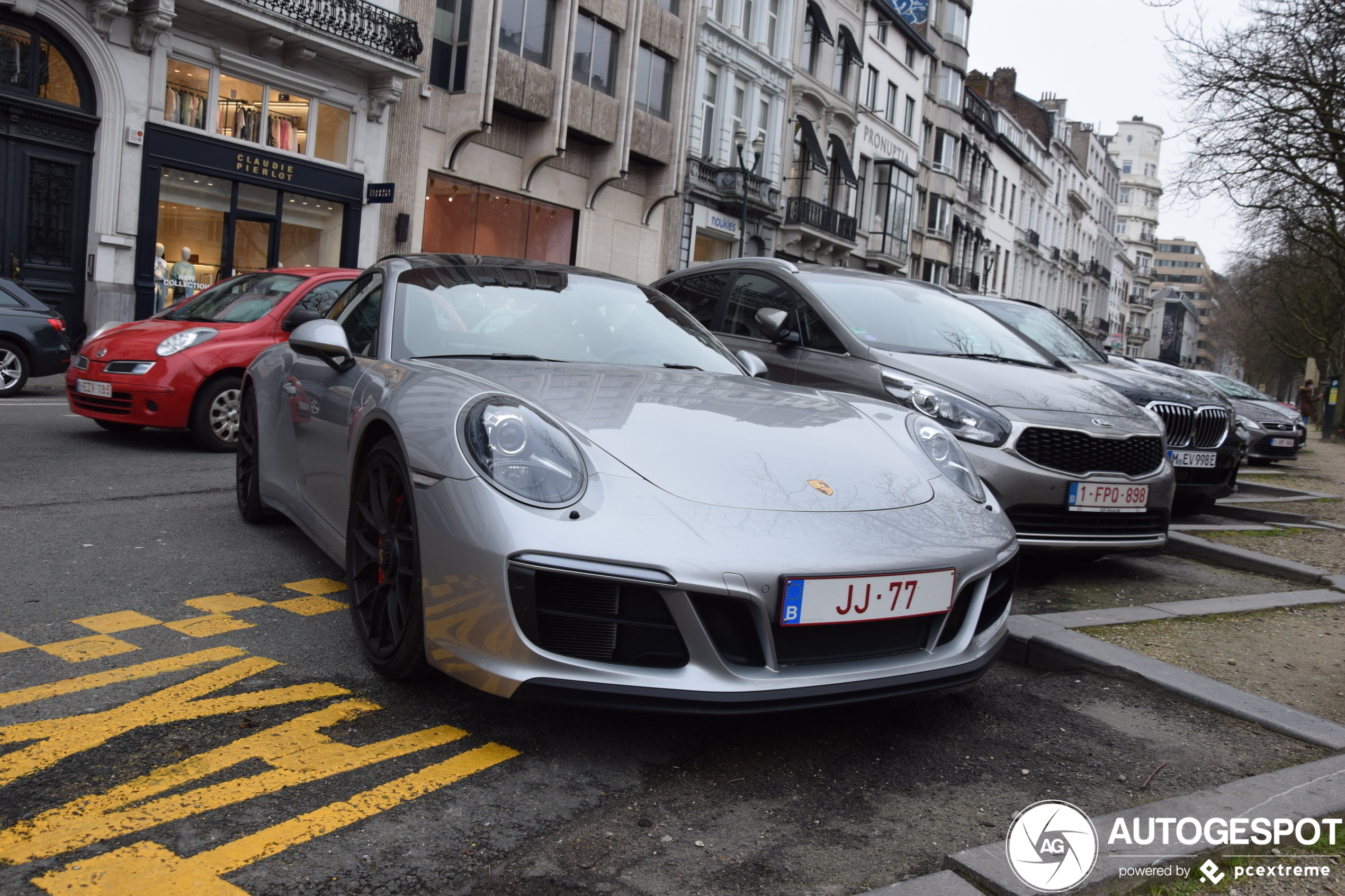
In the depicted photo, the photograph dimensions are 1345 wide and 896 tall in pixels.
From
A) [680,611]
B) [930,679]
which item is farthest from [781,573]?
[930,679]

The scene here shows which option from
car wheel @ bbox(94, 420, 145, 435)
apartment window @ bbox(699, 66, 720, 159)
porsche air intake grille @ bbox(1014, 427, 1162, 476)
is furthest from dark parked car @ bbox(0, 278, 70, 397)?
apartment window @ bbox(699, 66, 720, 159)

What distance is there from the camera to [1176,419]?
23.7ft

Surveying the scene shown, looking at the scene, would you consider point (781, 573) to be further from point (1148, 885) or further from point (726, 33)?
point (726, 33)

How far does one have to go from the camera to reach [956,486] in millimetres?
3375

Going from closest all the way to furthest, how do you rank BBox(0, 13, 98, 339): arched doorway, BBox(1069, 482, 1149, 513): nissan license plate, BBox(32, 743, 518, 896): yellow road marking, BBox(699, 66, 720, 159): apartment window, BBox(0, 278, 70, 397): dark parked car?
BBox(32, 743, 518, 896): yellow road marking
BBox(1069, 482, 1149, 513): nissan license plate
BBox(0, 278, 70, 397): dark parked car
BBox(0, 13, 98, 339): arched doorway
BBox(699, 66, 720, 159): apartment window

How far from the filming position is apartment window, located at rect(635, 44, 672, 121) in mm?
26109

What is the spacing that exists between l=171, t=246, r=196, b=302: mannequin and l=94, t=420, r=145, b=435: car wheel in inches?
372

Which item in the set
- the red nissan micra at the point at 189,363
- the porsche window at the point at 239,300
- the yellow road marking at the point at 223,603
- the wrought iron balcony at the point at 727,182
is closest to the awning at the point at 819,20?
the wrought iron balcony at the point at 727,182

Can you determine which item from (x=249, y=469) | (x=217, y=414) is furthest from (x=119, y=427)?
(x=249, y=469)

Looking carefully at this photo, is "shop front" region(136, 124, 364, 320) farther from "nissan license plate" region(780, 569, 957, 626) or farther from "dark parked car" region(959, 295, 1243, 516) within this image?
"nissan license plate" region(780, 569, 957, 626)

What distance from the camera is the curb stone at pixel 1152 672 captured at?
3.20 meters

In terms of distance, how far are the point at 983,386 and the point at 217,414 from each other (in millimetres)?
5545

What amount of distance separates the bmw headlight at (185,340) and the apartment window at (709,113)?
22714 millimetres

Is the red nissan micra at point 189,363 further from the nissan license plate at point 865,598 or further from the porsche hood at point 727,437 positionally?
the nissan license plate at point 865,598
